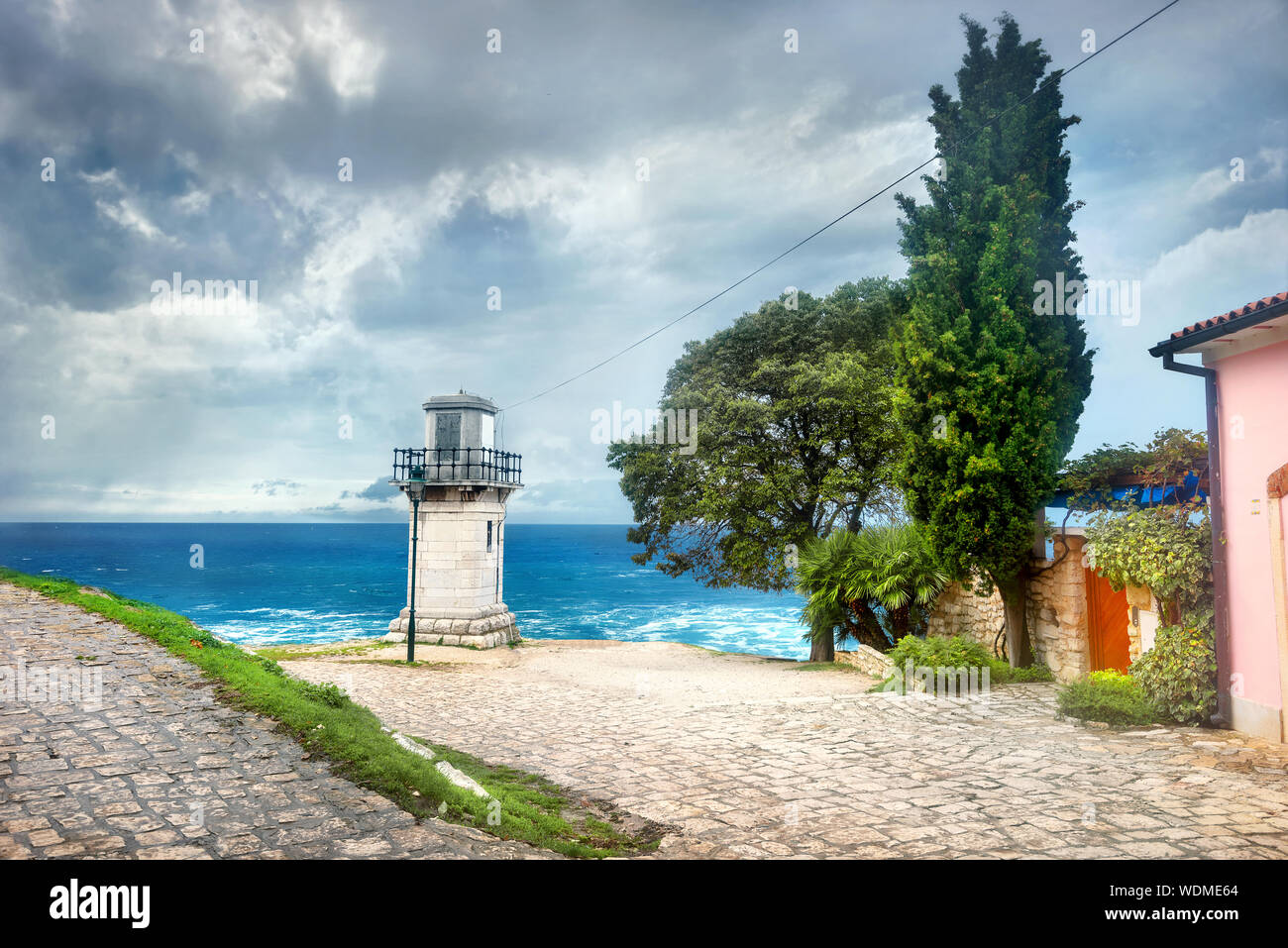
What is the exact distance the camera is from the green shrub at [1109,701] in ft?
27.9

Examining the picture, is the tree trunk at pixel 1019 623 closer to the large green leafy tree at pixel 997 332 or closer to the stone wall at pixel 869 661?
the large green leafy tree at pixel 997 332

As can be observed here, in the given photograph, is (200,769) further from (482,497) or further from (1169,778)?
(482,497)

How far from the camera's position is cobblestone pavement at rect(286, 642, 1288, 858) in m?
5.10

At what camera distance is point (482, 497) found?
20.9 metres

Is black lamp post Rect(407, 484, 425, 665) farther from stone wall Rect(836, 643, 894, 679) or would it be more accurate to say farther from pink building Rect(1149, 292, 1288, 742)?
pink building Rect(1149, 292, 1288, 742)

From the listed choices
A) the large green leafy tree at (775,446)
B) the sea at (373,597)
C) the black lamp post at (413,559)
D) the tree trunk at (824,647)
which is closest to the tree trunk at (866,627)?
the tree trunk at (824,647)

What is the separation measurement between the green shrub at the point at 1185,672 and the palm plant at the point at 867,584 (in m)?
6.22

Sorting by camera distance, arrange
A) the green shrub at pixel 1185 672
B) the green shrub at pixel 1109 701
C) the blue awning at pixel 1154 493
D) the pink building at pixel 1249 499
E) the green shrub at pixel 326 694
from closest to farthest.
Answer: the pink building at pixel 1249 499 < the green shrub at pixel 326 694 < the green shrub at pixel 1185 672 < the green shrub at pixel 1109 701 < the blue awning at pixel 1154 493

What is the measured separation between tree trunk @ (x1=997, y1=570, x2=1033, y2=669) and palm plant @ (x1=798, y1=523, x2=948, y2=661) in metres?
2.38

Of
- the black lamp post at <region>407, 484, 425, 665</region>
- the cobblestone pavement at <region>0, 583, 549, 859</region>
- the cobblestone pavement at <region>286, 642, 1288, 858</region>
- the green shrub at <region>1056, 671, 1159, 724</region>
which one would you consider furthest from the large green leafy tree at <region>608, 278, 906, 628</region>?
the cobblestone pavement at <region>0, 583, 549, 859</region>

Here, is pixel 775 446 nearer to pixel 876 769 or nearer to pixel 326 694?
pixel 876 769

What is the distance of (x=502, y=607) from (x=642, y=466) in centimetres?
695

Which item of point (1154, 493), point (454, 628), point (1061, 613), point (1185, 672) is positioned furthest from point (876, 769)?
point (454, 628)
